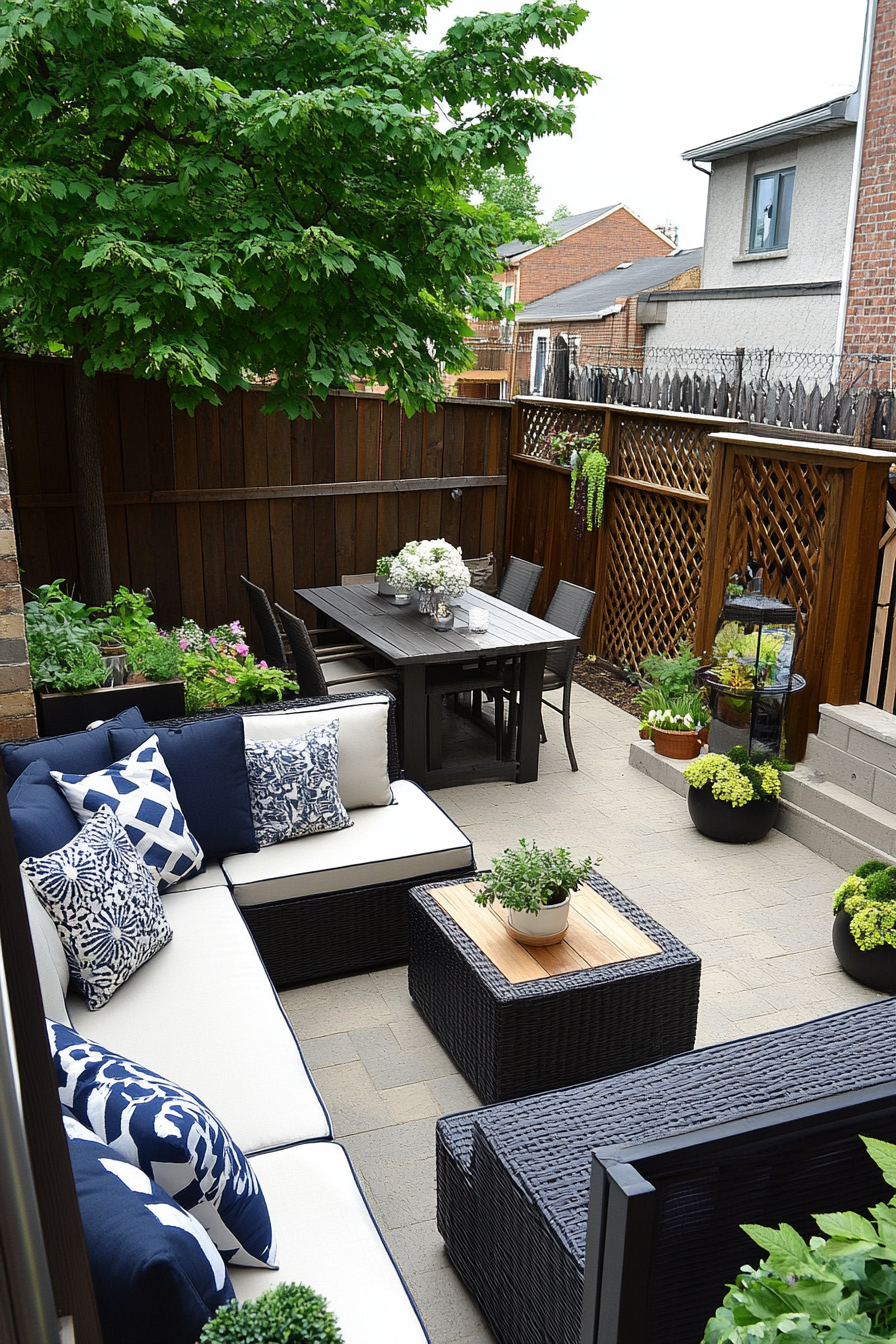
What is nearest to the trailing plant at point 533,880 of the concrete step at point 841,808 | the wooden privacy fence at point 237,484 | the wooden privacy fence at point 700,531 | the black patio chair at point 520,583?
the concrete step at point 841,808

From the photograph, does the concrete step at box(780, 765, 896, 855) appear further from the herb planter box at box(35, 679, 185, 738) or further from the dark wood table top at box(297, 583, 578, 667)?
the herb planter box at box(35, 679, 185, 738)

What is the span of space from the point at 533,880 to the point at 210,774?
130 cm

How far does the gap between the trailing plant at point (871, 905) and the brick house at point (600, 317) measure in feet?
35.7

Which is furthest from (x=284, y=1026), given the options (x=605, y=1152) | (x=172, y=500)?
(x=172, y=500)

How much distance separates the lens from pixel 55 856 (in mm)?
2873

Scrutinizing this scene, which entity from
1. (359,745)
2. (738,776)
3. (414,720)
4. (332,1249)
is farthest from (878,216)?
(332,1249)

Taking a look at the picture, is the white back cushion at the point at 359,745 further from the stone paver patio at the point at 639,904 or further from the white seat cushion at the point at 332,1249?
the white seat cushion at the point at 332,1249

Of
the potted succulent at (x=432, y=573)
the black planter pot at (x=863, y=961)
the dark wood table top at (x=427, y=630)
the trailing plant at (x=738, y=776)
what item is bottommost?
the black planter pot at (x=863, y=961)

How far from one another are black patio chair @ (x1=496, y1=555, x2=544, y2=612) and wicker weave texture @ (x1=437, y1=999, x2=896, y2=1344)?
180 inches

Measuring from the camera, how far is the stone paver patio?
2.90 metres

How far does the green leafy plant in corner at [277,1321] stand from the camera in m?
1.58

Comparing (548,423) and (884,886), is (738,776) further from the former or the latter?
(548,423)

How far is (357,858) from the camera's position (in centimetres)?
381

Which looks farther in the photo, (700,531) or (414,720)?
(700,531)
